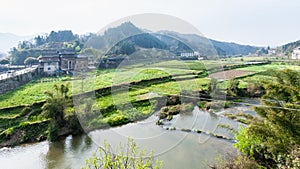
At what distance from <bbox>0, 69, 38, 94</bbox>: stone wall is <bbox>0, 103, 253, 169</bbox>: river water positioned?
351 inches

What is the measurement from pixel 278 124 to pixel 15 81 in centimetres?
1928

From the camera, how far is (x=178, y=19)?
5.56m

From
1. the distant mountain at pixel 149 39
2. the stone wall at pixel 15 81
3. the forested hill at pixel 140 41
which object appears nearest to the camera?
the distant mountain at pixel 149 39

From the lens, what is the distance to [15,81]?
1933 centimetres

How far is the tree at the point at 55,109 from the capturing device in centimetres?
1073

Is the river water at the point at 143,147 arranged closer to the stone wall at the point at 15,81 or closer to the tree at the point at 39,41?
the stone wall at the point at 15,81

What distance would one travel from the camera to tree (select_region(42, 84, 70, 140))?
10727 mm

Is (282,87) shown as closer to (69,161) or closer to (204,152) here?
(204,152)

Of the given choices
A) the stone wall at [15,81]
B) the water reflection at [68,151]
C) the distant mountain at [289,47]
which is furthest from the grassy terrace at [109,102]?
the distant mountain at [289,47]

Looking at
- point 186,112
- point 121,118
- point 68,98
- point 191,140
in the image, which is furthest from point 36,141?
point 186,112

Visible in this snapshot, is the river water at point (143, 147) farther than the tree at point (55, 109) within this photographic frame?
No

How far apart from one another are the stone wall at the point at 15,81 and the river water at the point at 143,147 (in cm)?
892

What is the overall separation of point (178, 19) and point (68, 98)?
26.4ft

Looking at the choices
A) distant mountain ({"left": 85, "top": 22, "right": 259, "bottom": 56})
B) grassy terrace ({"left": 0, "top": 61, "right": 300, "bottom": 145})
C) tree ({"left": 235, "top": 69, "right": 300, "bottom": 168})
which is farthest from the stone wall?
tree ({"left": 235, "top": 69, "right": 300, "bottom": 168})
